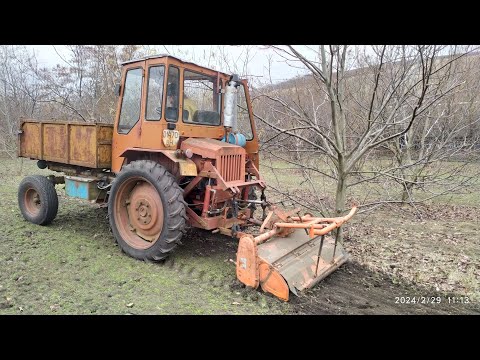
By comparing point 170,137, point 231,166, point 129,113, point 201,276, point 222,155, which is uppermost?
point 129,113

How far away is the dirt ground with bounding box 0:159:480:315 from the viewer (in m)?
3.76

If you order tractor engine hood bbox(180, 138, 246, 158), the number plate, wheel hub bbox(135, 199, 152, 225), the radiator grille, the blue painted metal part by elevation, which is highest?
the number plate

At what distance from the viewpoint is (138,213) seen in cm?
510

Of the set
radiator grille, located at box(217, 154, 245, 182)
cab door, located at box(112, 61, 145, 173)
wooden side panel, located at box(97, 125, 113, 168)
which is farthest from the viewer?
wooden side panel, located at box(97, 125, 113, 168)

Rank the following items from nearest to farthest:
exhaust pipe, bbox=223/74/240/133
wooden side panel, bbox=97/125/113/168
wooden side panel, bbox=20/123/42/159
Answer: exhaust pipe, bbox=223/74/240/133 → wooden side panel, bbox=97/125/113/168 → wooden side panel, bbox=20/123/42/159

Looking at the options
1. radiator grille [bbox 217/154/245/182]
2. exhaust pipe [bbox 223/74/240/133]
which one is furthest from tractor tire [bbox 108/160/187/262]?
exhaust pipe [bbox 223/74/240/133]

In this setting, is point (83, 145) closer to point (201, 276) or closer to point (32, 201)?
point (32, 201)

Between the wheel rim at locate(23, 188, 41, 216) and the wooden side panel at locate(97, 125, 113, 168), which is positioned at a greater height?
the wooden side panel at locate(97, 125, 113, 168)

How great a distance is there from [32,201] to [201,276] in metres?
3.97

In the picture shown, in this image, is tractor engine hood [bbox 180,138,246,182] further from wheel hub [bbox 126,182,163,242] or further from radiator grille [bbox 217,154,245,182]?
wheel hub [bbox 126,182,163,242]

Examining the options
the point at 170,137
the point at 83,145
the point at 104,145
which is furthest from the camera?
the point at 83,145

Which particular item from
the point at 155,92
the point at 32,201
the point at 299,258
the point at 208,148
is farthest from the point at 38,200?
the point at 299,258

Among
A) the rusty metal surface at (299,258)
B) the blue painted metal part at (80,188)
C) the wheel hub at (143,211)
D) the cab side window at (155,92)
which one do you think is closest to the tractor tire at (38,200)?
the blue painted metal part at (80,188)

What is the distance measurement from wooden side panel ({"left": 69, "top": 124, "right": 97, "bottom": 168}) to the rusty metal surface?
3.13 m
